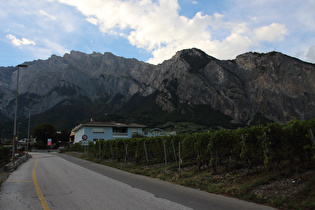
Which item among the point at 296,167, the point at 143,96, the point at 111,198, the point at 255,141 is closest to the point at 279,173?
the point at 296,167

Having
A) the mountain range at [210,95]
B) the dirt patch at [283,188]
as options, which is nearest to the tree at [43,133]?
the mountain range at [210,95]

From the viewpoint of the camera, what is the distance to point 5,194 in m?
7.61

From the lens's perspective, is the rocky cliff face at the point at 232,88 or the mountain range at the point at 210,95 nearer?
the mountain range at the point at 210,95

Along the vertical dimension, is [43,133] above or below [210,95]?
below

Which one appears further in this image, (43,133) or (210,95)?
(210,95)

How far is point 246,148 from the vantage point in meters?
9.59

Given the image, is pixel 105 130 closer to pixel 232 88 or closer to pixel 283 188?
pixel 283 188

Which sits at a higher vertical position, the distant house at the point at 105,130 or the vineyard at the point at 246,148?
the distant house at the point at 105,130

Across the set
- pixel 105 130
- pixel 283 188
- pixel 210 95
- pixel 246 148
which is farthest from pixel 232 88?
pixel 283 188

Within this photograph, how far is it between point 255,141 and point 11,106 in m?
219

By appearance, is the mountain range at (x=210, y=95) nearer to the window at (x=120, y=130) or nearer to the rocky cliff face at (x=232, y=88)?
the rocky cliff face at (x=232, y=88)

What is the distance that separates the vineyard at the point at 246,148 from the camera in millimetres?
8188

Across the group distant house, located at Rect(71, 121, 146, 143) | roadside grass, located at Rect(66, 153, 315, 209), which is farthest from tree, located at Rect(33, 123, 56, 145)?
roadside grass, located at Rect(66, 153, 315, 209)

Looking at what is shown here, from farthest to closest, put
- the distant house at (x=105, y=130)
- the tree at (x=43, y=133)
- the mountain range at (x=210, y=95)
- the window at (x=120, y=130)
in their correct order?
the mountain range at (x=210, y=95)
the tree at (x=43, y=133)
the window at (x=120, y=130)
the distant house at (x=105, y=130)
